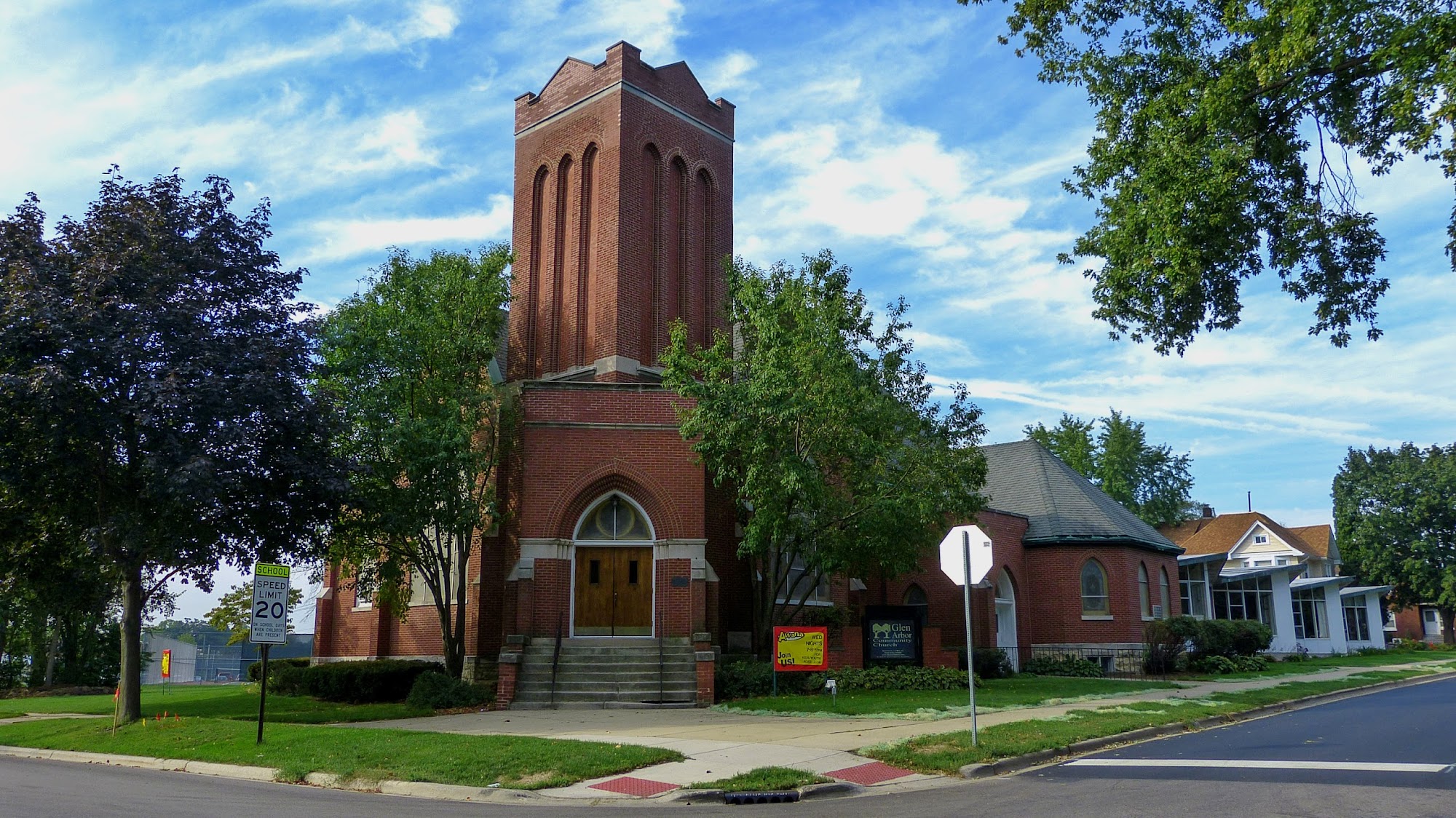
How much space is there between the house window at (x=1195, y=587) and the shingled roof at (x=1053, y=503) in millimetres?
6207

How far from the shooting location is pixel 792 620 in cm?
2519

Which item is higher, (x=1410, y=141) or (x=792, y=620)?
(x=1410, y=141)

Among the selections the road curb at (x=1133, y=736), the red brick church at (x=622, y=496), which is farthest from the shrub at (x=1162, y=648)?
the road curb at (x=1133, y=736)

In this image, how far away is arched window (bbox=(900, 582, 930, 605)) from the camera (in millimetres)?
32469

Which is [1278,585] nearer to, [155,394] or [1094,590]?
[1094,590]

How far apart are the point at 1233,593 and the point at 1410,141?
3729 cm

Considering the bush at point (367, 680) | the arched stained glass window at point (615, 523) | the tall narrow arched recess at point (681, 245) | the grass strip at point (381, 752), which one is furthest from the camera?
the tall narrow arched recess at point (681, 245)

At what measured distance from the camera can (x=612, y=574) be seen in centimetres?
2359

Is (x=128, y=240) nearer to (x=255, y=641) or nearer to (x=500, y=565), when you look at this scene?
(x=255, y=641)

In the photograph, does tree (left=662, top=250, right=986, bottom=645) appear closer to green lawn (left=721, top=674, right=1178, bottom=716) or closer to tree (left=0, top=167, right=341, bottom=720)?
green lawn (left=721, top=674, right=1178, bottom=716)

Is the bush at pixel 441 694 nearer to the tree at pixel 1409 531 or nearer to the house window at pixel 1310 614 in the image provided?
the house window at pixel 1310 614

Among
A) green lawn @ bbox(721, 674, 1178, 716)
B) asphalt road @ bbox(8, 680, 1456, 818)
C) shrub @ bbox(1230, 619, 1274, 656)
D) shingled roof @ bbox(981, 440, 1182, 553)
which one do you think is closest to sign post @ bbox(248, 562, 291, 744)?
asphalt road @ bbox(8, 680, 1456, 818)

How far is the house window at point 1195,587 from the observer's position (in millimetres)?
41875

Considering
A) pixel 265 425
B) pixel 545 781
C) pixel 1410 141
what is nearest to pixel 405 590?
pixel 265 425
